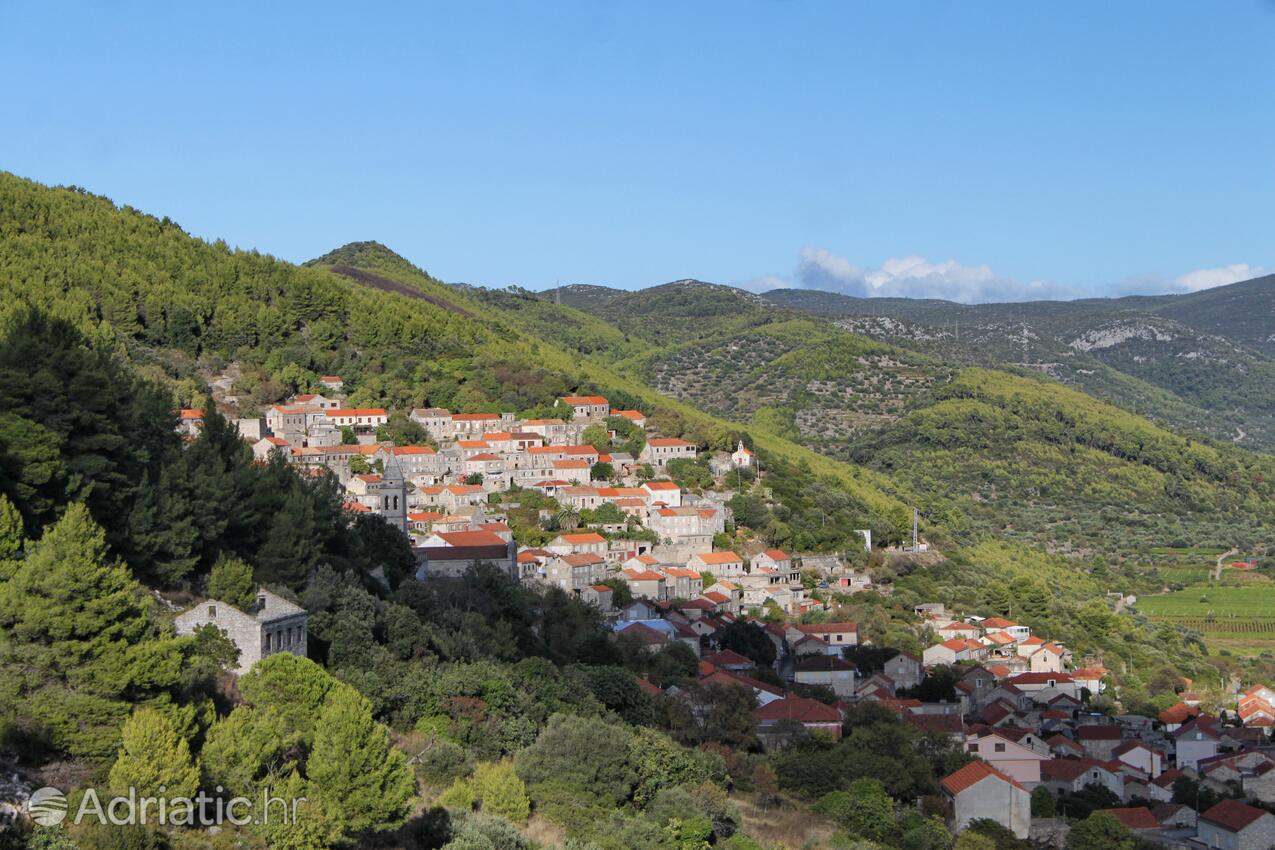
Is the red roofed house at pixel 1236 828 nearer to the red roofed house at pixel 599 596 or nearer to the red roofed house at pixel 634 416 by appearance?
the red roofed house at pixel 599 596

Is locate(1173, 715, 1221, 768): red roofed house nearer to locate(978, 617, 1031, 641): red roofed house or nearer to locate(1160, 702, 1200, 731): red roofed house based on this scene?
locate(1160, 702, 1200, 731): red roofed house

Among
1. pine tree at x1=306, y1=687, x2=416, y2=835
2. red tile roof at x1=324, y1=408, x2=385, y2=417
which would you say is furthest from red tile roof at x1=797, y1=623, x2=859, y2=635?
pine tree at x1=306, y1=687, x2=416, y2=835

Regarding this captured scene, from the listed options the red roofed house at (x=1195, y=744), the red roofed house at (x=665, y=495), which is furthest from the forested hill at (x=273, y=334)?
the red roofed house at (x=1195, y=744)

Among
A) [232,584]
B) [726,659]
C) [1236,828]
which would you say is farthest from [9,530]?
[726,659]

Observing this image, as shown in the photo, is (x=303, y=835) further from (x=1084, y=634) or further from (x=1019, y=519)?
(x=1019, y=519)

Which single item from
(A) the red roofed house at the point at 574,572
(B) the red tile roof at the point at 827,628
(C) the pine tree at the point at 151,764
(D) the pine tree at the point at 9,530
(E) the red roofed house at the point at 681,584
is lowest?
(B) the red tile roof at the point at 827,628

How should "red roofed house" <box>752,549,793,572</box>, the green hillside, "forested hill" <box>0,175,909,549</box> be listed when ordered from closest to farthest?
"red roofed house" <box>752,549,793,572</box> → "forested hill" <box>0,175,909,549</box> → the green hillside
